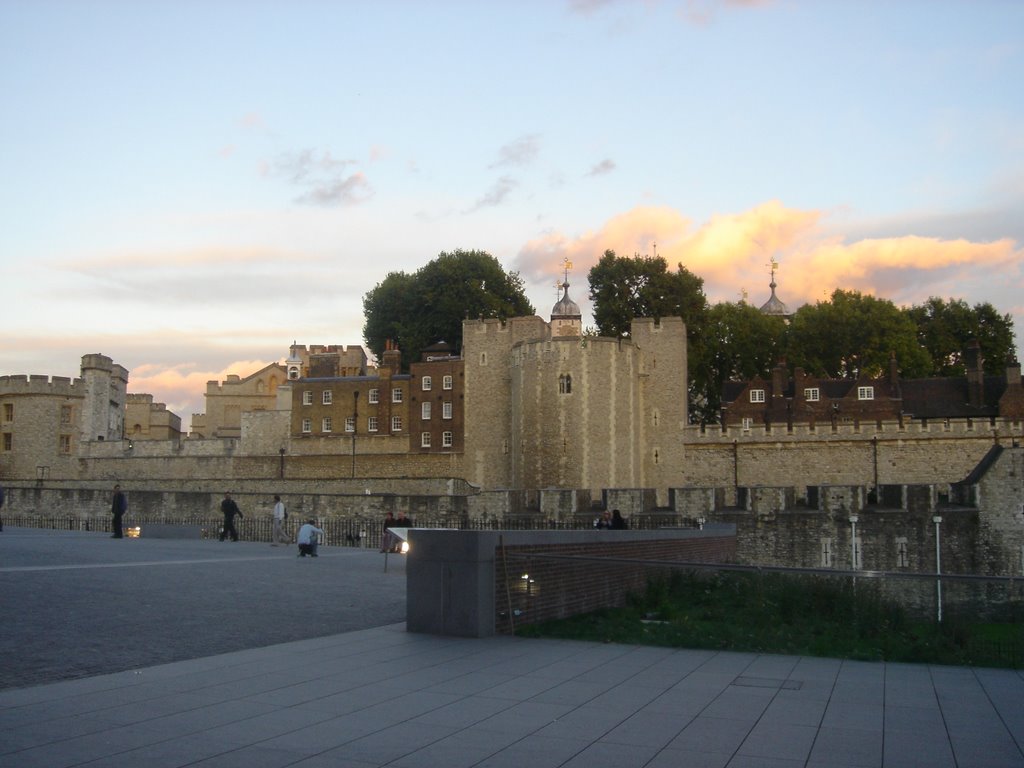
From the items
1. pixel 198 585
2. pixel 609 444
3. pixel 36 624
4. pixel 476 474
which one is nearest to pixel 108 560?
pixel 198 585

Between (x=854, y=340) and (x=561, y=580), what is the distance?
6177 centimetres

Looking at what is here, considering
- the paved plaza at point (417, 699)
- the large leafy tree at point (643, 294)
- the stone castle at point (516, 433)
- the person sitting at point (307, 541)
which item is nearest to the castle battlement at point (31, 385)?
the stone castle at point (516, 433)

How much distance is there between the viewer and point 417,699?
808cm

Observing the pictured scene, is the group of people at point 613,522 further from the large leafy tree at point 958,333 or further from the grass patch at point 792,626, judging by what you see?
the large leafy tree at point 958,333

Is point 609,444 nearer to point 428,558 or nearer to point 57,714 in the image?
point 428,558

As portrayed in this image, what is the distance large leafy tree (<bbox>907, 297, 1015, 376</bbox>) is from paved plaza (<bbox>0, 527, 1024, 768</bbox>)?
2708 inches

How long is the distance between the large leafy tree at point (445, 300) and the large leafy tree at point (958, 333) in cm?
2903

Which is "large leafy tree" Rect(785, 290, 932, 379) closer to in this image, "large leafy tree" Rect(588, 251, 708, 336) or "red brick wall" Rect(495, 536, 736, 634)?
"large leafy tree" Rect(588, 251, 708, 336)

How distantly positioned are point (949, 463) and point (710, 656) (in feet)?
161

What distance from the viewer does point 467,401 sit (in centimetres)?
6181

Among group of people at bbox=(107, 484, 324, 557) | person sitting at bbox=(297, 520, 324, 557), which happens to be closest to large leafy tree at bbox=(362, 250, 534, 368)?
group of people at bbox=(107, 484, 324, 557)

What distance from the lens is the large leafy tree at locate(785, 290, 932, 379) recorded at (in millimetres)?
69625

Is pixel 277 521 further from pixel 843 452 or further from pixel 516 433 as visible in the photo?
pixel 843 452

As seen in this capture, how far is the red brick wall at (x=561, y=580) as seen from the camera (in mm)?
11914
